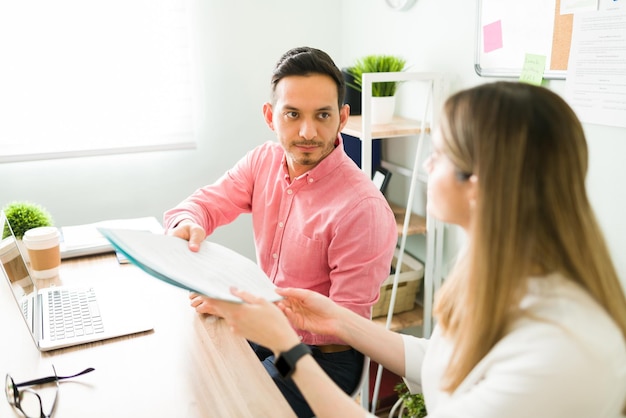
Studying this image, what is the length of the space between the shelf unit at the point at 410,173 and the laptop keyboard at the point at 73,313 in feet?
3.28

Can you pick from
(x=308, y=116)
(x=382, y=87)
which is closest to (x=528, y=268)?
(x=308, y=116)

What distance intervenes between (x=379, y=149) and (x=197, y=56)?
0.98 metres

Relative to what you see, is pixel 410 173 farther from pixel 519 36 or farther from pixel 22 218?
pixel 22 218

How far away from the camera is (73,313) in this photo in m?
1.24

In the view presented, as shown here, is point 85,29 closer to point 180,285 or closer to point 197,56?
point 197,56

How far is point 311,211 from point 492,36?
2.94 ft

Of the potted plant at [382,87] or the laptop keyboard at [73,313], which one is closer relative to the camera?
the laptop keyboard at [73,313]

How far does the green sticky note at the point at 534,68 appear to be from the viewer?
1.53 meters

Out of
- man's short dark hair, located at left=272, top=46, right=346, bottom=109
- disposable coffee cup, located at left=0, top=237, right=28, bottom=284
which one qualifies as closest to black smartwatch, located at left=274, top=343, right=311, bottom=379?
disposable coffee cup, located at left=0, top=237, right=28, bottom=284

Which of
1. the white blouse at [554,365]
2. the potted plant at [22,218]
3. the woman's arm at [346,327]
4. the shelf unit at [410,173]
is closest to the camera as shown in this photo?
the white blouse at [554,365]

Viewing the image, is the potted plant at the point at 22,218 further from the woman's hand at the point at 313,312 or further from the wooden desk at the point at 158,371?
the woman's hand at the point at 313,312

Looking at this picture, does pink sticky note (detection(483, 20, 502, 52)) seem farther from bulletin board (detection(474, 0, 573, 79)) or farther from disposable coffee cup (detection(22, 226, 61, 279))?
disposable coffee cup (detection(22, 226, 61, 279))

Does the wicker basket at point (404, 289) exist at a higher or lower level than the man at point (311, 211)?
lower

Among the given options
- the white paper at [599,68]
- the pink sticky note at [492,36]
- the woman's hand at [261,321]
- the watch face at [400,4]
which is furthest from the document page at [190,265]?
the watch face at [400,4]
